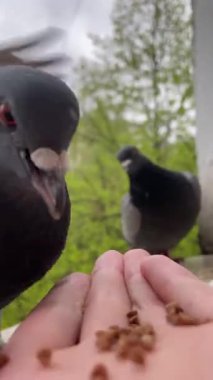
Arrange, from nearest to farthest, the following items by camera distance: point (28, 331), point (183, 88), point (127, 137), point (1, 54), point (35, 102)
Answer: point (28, 331), point (35, 102), point (1, 54), point (127, 137), point (183, 88)

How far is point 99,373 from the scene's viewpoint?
376 millimetres

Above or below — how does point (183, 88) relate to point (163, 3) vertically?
below

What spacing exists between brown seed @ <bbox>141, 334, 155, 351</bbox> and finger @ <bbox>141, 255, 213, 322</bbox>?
39 millimetres

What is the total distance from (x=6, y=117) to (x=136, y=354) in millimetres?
249

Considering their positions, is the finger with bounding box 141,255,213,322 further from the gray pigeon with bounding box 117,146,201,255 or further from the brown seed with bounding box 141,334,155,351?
the gray pigeon with bounding box 117,146,201,255

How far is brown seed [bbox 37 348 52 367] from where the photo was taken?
392mm

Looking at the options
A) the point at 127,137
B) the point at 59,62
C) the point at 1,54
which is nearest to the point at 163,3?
the point at 127,137

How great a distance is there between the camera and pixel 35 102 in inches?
21.5

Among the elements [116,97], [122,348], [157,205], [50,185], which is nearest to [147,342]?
[122,348]

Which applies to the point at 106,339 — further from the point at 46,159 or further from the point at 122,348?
the point at 46,159

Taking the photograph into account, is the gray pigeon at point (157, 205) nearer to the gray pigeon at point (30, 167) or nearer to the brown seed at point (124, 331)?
the gray pigeon at point (30, 167)

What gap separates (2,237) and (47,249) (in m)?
0.05

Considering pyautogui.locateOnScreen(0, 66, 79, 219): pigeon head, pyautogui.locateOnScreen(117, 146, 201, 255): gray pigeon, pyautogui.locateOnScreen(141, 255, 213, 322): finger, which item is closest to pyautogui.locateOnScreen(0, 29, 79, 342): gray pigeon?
pyautogui.locateOnScreen(0, 66, 79, 219): pigeon head

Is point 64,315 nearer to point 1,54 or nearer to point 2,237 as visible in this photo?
point 2,237
